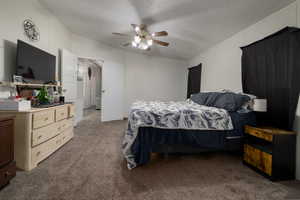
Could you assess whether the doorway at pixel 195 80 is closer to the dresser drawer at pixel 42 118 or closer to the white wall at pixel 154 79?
the white wall at pixel 154 79

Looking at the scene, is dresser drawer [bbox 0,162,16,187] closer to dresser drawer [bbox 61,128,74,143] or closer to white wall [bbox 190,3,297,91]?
dresser drawer [bbox 61,128,74,143]

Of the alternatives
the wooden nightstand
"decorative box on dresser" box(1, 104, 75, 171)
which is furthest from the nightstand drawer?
"decorative box on dresser" box(1, 104, 75, 171)

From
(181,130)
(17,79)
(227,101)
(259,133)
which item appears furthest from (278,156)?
(17,79)

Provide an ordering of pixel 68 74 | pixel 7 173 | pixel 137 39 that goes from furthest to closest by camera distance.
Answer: pixel 68 74 → pixel 137 39 → pixel 7 173

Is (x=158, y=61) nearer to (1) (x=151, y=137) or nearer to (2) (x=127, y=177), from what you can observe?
(1) (x=151, y=137)

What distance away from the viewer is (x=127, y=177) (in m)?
1.52

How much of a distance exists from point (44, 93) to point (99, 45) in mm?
2621

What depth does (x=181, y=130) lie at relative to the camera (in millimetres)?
1826

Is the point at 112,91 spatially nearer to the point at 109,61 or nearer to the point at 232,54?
the point at 109,61

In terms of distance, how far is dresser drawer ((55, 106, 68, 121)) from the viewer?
2.08m

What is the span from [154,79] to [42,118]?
3.83 metres

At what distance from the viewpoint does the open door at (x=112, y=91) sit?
423 centimetres

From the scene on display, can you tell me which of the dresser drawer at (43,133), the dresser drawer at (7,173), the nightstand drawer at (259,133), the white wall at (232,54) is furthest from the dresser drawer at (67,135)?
the white wall at (232,54)

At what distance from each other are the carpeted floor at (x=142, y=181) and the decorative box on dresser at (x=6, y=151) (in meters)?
0.11
